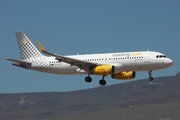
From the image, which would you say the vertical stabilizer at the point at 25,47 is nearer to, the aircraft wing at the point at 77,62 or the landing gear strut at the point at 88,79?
the aircraft wing at the point at 77,62

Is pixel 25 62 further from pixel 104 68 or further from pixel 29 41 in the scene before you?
pixel 104 68

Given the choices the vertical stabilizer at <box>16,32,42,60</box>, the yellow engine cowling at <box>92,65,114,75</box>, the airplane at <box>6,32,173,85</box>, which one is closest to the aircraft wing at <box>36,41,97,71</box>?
the airplane at <box>6,32,173,85</box>

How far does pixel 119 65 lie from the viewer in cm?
9025

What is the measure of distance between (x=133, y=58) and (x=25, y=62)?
21.7m

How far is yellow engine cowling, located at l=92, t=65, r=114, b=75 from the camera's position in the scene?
296 feet

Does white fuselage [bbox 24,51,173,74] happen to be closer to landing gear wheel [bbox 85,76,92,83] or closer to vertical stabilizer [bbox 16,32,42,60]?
landing gear wheel [bbox 85,76,92,83]

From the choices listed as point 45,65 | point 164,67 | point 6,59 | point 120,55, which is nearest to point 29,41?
point 45,65

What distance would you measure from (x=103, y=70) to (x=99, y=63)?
9.52 ft

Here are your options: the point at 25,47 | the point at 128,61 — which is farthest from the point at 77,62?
the point at 25,47

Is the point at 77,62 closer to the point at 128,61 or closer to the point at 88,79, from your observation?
the point at 88,79

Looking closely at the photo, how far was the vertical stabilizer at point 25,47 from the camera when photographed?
103188 mm

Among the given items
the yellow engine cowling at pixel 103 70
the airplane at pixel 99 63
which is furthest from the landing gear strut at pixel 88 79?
the yellow engine cowling at pixel 103 70

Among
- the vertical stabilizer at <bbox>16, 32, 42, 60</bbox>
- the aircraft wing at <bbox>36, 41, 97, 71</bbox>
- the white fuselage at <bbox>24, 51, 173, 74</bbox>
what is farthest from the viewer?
the vertical stabilizer at <bbox>16, 32, 42, 60</bbox>

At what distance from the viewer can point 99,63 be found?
3671 inches
